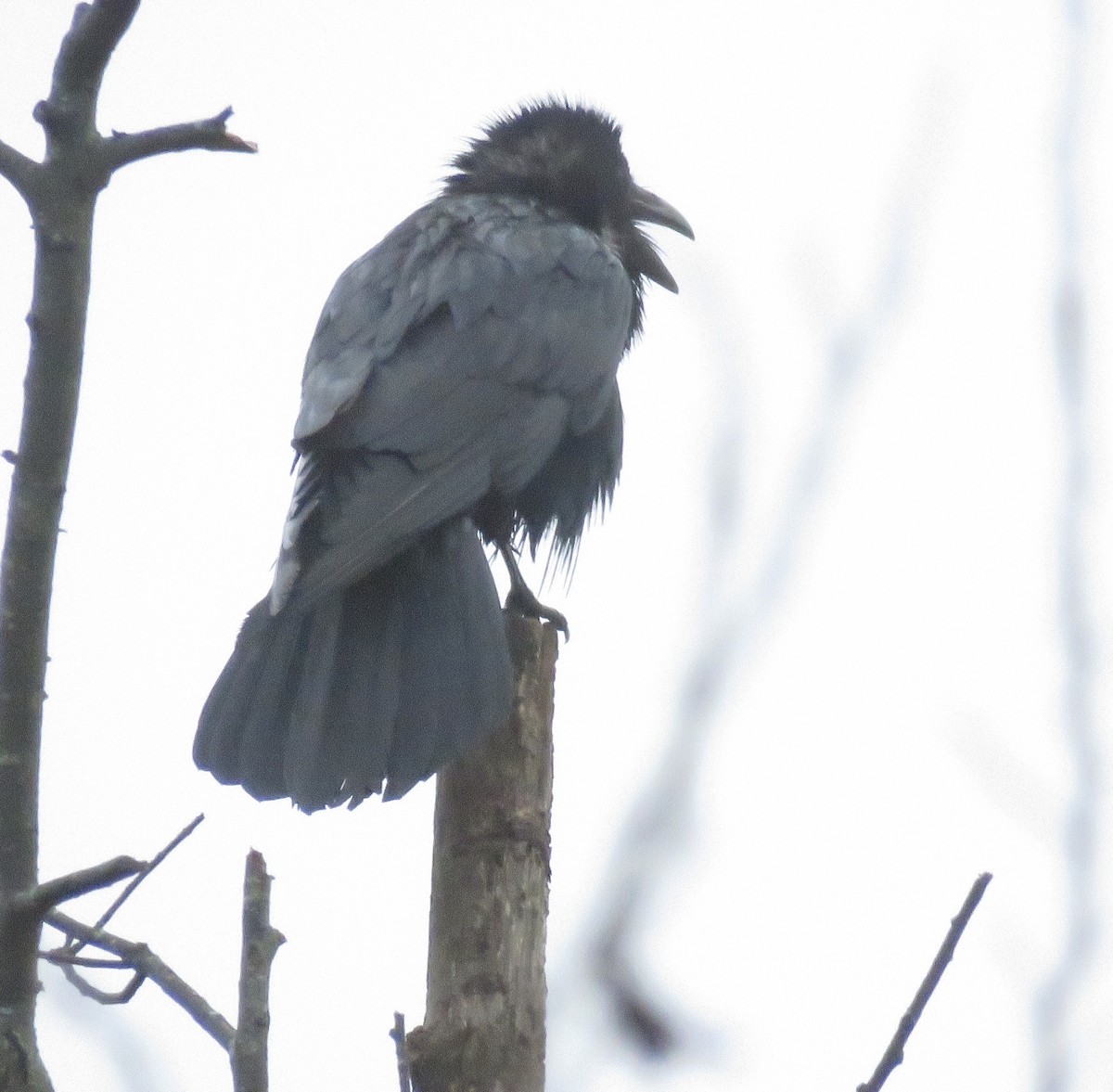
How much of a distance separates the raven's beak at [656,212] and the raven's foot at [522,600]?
2.01m

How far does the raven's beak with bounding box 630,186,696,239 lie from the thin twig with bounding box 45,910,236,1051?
14.2 ft

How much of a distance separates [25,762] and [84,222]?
670 mm

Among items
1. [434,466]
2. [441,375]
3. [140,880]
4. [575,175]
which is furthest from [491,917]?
[575,175]

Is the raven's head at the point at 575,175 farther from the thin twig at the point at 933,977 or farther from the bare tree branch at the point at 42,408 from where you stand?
the thin twig at the point at 933,977

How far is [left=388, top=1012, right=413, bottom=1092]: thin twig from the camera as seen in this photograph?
1979 millimetres

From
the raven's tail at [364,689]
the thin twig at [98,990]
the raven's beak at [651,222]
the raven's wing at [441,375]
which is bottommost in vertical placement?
the thin twig at [98,990]

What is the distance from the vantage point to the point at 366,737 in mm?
3824

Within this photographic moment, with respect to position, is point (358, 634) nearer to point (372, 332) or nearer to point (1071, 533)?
point (372, 332)

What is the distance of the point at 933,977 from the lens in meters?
1.90

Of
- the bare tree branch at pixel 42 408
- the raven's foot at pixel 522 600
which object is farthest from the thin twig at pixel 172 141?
the raven's foot at pixel 522 600

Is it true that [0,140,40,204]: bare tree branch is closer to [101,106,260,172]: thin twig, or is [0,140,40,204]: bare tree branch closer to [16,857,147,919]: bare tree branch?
[101,106,260,172]: thin twig

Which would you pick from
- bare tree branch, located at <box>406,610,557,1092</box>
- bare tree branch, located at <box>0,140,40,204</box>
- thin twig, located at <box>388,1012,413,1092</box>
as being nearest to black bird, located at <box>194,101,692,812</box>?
bare tree branch, located at <box>406,610,557,1092</box>

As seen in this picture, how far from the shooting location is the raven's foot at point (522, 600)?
4926 millimetres

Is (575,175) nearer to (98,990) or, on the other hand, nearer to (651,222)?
(651,222)
